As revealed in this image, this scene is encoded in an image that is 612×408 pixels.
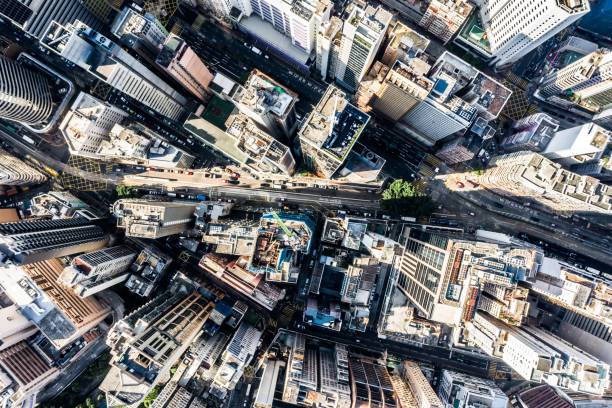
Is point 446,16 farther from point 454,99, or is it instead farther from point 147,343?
point 147,343

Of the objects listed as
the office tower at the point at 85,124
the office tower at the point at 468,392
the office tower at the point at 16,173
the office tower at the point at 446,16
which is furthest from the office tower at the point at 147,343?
the office tower at the point at 446,16

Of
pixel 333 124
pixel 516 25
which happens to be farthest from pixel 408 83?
pixel 516 25

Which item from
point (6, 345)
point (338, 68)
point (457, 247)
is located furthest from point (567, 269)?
point (6, 345)

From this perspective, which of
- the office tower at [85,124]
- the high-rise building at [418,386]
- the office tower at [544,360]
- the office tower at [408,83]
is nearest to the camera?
the office tower at [544,360]

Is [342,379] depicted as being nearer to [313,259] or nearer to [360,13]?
[313,259]

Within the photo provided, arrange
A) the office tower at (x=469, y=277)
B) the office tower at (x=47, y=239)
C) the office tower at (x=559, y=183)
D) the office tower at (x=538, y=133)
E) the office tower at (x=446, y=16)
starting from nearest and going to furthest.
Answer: the office tower at (x=469, y=277) < the office tower at (x=47, y=239) < the office tower at (x=559, y=183) < the office tower at (x=538, y=133) < the office tower at (x=446, y=16)

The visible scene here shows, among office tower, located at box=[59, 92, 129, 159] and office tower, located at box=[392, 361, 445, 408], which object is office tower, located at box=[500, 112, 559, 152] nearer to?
office tower, located at box=[392, 361, 445, 408]

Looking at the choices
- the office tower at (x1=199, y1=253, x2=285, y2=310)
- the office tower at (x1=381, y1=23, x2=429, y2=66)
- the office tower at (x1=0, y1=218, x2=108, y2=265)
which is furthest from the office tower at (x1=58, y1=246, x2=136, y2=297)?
the office tower at (x1=381, y1=23, x2=429, y2=66)

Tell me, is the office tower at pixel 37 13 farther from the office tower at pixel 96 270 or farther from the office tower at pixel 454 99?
the office tower at pixel 454 99
